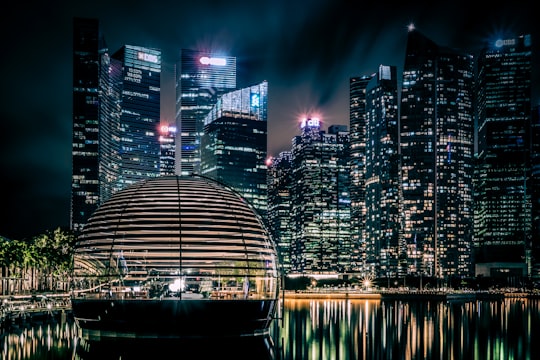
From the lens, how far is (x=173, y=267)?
45.7 meters

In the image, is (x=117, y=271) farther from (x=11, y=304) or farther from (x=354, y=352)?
(x=11, y=304)

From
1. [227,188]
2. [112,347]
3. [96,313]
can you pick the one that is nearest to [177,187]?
[227,188]

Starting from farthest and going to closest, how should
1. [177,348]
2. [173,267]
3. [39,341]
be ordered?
[173,267], [39,341], [177,348]

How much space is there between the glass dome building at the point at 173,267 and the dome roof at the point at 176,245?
6 cm

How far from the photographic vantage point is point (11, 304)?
229 feet

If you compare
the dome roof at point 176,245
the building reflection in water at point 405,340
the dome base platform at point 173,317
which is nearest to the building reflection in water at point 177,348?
the dome base platform at point 173,317

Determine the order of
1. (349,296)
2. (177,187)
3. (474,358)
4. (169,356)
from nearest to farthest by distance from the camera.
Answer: (169,356), (474,358), (177,187), (349,296)

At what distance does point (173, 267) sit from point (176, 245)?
58.8 inches

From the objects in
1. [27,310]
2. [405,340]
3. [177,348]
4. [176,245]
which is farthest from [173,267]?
[27,310]

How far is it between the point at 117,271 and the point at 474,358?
22.1 meters

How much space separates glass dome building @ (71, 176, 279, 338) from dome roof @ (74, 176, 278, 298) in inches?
2.5

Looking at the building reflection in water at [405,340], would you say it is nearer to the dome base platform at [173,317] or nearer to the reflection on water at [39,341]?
the dome base platform at [173,317]

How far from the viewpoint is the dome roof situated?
150 feet

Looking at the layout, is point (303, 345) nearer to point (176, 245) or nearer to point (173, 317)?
point (173, 317)
